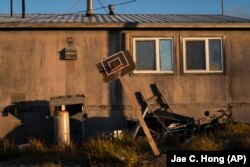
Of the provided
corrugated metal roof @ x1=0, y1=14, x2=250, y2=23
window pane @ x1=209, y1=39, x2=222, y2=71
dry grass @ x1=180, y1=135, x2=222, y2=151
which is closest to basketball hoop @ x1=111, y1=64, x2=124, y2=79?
dry grass @ x1=180, y1=135, x2=222, y2=151

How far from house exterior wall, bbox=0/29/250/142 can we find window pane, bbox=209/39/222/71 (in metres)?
0.31

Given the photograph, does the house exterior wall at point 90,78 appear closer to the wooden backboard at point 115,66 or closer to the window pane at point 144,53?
the window pane at point 144,53

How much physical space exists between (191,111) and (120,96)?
2.08 meters

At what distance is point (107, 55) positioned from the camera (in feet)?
48.7

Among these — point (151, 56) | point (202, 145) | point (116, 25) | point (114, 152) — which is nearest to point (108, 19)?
point (116, 25)

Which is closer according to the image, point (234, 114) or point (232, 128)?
point (232, 128)

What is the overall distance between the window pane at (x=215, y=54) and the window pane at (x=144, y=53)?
169 cm

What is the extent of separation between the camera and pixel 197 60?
1517 cm

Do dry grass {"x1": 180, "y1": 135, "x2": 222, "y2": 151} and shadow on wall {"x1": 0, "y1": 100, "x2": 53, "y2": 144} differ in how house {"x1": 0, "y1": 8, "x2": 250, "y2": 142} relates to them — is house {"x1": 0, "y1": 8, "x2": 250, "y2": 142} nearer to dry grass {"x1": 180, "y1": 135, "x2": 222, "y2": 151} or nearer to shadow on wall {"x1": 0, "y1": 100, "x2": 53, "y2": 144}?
shadow on wall {"x1": 0, "y1": 100, "x2": 53, "y2": 144}

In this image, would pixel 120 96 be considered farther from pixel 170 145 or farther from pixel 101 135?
pixel 170 145

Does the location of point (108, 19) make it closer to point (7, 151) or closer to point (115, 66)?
point (7, 151)

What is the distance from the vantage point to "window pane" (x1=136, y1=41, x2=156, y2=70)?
49.1 feet

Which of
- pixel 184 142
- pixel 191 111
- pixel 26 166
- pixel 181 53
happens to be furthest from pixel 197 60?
pixel 26 166

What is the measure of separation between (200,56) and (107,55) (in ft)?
8.84
